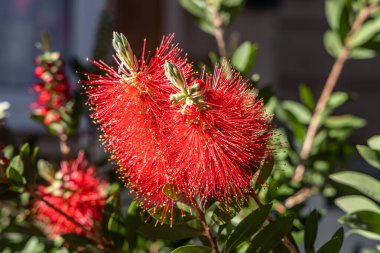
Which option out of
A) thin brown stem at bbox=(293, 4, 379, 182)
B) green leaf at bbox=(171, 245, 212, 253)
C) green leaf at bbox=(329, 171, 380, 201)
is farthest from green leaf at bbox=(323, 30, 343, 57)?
green leaf at bbox=(171, 245, 212, 253)

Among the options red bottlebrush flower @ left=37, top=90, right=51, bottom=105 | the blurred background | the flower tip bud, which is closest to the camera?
the flower tip bud

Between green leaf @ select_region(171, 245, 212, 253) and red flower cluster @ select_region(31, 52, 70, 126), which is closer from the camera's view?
green leaf @ select_region(171, 245, 212, 253)

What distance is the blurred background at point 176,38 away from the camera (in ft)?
8.91

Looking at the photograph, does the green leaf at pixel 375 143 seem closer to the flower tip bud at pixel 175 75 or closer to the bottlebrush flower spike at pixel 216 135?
the bottlebrush flower spike at pixel 216 135

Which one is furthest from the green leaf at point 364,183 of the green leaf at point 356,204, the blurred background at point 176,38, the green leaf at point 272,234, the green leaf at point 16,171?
the blurred background at point 176,38

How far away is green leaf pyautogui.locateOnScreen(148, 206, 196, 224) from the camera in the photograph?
2.27 ft

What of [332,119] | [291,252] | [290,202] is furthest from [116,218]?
[332,119]

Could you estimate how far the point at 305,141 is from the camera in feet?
4.00

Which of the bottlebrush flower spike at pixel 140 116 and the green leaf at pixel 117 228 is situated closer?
the bottlebrush flower spike at pixel 140 116

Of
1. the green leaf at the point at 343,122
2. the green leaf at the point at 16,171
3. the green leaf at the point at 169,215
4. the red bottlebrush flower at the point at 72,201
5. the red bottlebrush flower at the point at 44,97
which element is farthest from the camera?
the green leaf at the point at 343,122

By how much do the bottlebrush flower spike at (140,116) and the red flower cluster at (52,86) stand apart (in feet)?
1.06

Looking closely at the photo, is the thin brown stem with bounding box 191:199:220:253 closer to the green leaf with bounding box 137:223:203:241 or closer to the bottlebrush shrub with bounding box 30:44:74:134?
the green leaf with bounding box 137:223:203:241

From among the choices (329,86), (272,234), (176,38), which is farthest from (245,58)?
(176,38)

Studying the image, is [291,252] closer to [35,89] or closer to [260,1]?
[35,89]
